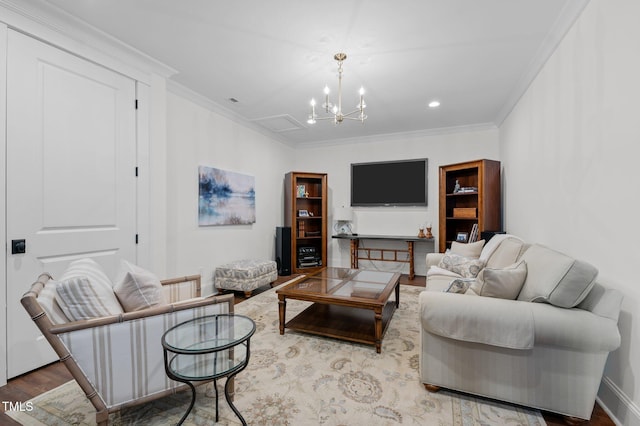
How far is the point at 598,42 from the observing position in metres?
1.82

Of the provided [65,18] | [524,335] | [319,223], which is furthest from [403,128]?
[65,18]

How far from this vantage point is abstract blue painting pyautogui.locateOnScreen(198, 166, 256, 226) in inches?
148

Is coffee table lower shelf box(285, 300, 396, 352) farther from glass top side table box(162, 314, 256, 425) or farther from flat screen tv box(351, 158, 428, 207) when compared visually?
flat screen tv box(351, 158, 428, 207)

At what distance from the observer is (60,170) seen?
2223 mm

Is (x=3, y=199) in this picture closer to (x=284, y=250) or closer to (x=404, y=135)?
(x=284, y=250)

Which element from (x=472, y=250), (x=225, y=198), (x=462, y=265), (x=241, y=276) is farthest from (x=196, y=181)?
(x=472, y=250)

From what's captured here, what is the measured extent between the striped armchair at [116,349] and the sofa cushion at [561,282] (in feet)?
6.22

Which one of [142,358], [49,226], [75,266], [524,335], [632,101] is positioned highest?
[632,101]

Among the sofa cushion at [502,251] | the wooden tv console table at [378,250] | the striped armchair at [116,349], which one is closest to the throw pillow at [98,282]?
the striped armchair at [116,349]

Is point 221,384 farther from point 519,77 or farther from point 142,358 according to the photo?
point 519,77

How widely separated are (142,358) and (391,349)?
71.5 inches

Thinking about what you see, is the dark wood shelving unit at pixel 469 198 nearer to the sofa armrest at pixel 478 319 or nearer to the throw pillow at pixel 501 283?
the throw pillow at pixel 501 283

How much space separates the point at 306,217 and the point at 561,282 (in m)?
4.26

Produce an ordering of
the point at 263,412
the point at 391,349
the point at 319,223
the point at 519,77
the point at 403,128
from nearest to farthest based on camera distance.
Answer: the point at 263,412 < the point at 391,349 < the point at 519,77 < the point at 403,128 < the point at 319,223
